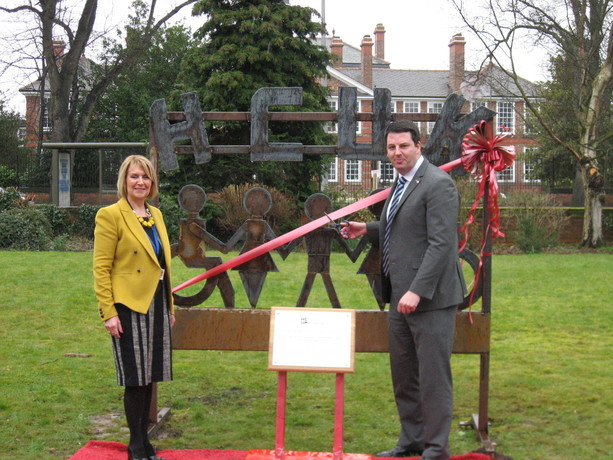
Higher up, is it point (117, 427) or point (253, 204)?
point (253, 204)

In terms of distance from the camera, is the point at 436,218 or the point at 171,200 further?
the point at 171,200

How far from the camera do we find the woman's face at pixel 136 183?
402cm

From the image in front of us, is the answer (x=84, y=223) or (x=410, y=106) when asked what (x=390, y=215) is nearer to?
(x=84, y=223)

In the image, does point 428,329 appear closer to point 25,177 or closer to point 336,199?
point 336,199

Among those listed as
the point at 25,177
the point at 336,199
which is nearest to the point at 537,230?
the point at 336,199

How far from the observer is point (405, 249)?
4.00m

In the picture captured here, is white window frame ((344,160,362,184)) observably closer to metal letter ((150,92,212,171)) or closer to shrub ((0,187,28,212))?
shrub ((0,187,28,212))

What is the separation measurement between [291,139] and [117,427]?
13433 millimetres

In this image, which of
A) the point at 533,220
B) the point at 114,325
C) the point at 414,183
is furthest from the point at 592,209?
the point at 114,325

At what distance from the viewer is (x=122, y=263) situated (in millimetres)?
3928

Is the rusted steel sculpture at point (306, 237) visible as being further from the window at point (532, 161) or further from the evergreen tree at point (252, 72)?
the window at point (532, 161)

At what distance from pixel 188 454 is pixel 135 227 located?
1.39 m

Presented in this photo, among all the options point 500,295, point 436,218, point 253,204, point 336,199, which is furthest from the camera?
point 336,199

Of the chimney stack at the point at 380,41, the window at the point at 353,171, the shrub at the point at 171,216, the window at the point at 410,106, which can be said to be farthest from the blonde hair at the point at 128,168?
the chimney stack at the point at 380,41
